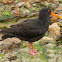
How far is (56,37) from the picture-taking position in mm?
8633

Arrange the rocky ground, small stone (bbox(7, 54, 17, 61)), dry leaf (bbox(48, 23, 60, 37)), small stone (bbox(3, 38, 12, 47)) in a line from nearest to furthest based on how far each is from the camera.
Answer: small stone (bbox(7, 54, 17, 61)) < the rocky ground < small stone (bbox(3, 38, 12, 47)) < dry leaf (bbox(48, 23, 60, 37))

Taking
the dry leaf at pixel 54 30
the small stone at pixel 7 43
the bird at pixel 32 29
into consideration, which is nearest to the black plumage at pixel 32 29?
the bird at pixel 32 29

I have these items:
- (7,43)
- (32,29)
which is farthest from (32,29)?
(7,43)

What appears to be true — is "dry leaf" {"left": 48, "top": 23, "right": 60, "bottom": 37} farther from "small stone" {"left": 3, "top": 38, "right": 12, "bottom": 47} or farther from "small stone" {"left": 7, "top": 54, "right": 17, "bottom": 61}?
"small stone" {"left": 7, "top": 54, "right": 17, "bottom": 61}

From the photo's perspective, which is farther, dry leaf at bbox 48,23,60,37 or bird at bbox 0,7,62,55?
dry leaf at bbox 48,23,60,37

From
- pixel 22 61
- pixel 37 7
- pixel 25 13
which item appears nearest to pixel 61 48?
pixel 22 61

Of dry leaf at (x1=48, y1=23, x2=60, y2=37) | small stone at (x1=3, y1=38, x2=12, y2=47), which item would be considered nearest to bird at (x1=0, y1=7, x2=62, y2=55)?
small stone at (x1=3, y1=38, x2=12, y2=47)

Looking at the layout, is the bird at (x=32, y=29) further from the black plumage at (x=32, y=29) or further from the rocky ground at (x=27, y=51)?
the rocky ground at (x=27, y=51)

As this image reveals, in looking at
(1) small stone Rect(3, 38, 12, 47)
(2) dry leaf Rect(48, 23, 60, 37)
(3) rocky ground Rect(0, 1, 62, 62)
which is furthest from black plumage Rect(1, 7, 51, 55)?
(2) dry leaf Rect(48, 23, 60, 37)

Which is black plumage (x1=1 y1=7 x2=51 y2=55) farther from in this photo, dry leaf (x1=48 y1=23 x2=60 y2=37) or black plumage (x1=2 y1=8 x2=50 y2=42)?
dry leaf (x1=48 y1=23 x2=60 y2=37)

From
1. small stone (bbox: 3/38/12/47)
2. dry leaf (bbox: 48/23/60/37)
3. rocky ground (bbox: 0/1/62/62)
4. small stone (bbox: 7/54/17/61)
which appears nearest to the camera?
small stone (bbox: 7/54/17/61)

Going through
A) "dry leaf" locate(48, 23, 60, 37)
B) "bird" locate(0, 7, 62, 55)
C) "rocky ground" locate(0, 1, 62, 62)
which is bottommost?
"rocky ground" locate(0, 1, 62, 62)

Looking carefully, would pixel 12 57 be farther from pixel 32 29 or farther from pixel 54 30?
pixel 54 30

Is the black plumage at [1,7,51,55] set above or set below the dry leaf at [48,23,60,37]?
above
